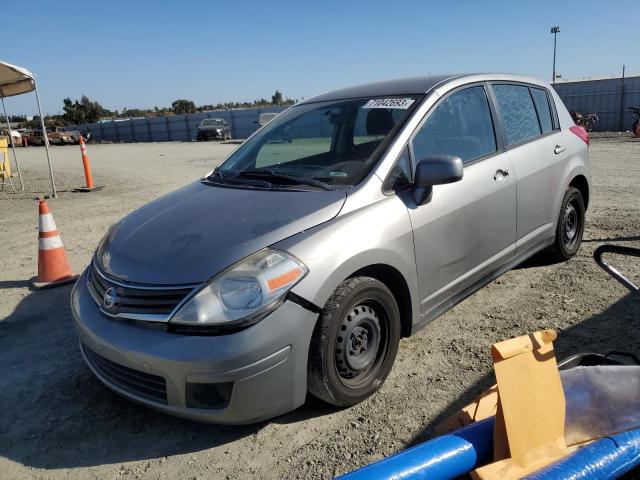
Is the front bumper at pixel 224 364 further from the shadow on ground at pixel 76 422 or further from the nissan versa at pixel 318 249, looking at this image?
the shadow on ground at pixel 76 422

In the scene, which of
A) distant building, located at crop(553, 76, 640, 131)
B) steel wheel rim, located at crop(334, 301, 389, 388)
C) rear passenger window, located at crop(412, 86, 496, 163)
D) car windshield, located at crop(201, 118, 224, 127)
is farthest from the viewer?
car windshield, located at crop(201, 118, 224, 127)

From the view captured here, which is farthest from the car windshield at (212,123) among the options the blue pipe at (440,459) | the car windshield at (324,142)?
the blue pipe at (440,459)

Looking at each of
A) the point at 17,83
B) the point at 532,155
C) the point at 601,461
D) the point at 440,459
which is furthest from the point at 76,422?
the point at 17,83

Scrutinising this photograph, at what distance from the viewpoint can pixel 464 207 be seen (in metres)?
3.29

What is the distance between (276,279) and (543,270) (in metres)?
3.19

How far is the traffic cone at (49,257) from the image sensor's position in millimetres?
4789

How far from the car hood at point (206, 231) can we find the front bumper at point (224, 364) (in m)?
0.30

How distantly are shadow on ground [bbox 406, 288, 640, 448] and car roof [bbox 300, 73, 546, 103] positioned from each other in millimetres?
1852

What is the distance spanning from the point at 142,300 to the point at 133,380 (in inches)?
15.3

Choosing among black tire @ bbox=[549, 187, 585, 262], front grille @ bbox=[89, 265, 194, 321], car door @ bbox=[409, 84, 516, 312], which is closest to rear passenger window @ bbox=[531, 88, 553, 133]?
black tire @ bbox=[549, 187, 585, 262]

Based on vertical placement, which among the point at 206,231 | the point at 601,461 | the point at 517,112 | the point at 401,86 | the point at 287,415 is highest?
the point at 401,86

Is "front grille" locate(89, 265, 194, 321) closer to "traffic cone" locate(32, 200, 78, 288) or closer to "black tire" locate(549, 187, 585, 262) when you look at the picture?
"traffic cone" locate(32, 200, 78, 288)

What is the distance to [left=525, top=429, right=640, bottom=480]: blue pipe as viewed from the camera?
1.74m

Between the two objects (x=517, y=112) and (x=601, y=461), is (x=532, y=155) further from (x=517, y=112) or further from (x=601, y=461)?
(x=601, y=461)
